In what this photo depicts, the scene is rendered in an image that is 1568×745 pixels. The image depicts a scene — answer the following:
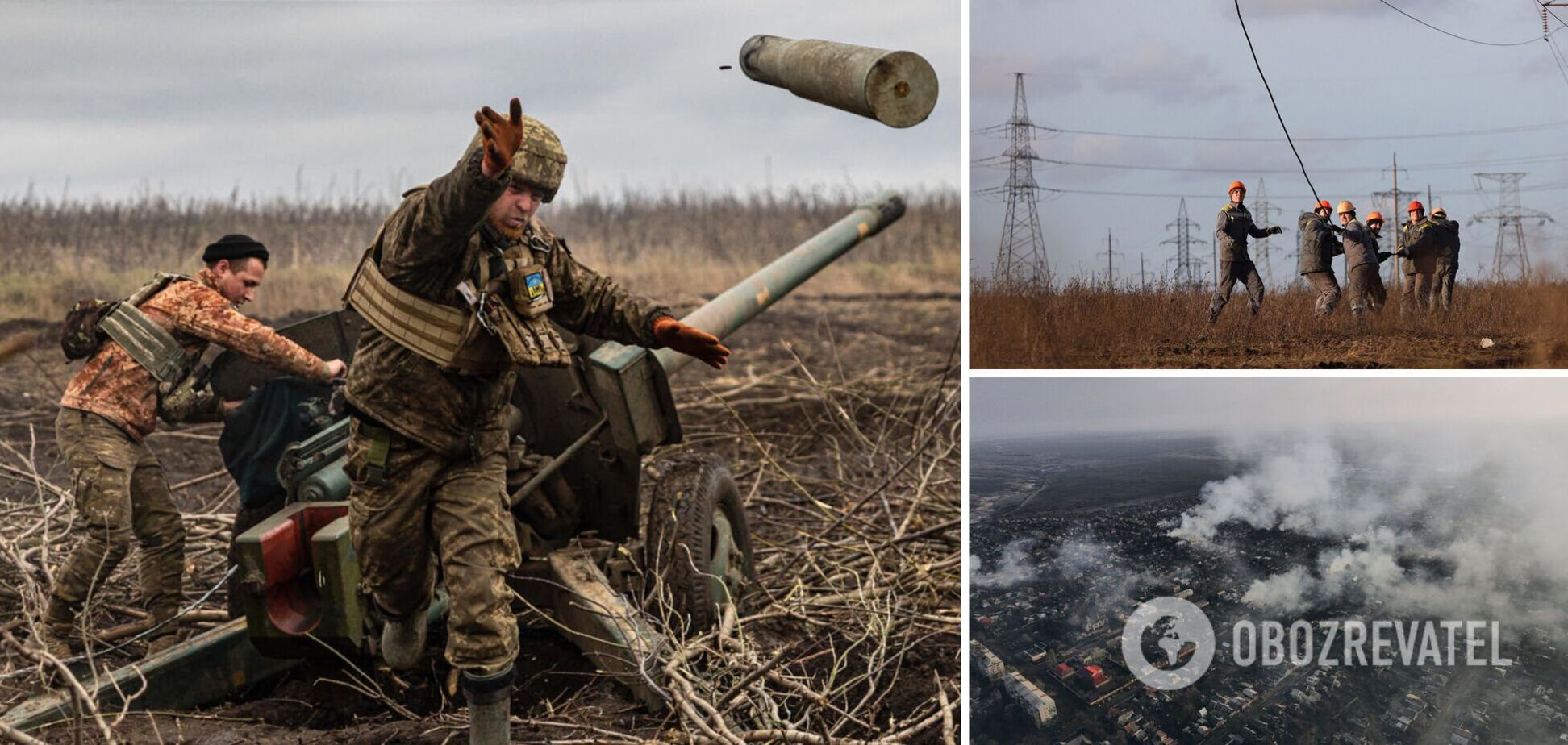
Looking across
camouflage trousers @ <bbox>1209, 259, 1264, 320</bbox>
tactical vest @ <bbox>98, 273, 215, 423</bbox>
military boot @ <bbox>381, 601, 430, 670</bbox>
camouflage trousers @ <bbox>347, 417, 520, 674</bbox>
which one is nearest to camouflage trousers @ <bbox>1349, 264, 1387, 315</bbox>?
camouflage trousers @ <bbox>1209, 259, 1264, 320</bbox>

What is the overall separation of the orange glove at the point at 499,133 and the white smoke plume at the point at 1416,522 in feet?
6.16

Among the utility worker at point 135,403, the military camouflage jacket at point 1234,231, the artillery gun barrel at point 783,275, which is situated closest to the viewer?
the military camouflage jacket at point 1234,231

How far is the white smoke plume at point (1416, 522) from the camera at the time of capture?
3586 mm

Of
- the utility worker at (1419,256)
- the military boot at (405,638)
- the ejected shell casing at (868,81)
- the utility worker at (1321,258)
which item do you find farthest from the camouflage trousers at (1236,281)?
the military boot at (405,638)

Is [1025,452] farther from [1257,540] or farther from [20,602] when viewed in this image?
[20,602]

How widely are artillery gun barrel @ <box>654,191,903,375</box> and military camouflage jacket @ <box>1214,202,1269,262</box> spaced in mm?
2083

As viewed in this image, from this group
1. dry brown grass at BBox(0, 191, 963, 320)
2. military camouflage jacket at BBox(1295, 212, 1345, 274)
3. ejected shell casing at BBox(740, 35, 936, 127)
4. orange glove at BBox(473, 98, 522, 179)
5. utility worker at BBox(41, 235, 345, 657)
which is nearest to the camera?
ejected shell casing at BBox(740, 35, 936, 127)

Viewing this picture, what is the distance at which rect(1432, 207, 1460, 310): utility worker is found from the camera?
3.94 meters

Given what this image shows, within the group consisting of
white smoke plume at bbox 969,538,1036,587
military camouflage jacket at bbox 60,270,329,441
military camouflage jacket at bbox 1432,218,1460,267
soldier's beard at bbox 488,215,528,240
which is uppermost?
soldier's beard at bbox 488,215,528,240

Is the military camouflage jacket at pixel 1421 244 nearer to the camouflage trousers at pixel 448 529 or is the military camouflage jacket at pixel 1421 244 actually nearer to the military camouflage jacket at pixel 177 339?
the camouflage trousers at pixel 448 529

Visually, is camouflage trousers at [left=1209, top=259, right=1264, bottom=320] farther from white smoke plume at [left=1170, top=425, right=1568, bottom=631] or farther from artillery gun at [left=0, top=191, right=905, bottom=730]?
artillery gun at [left=0, top=191, right=905, bottom=730]

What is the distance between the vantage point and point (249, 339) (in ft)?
16.9

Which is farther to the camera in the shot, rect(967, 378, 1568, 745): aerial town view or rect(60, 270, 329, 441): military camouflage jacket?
rect(60, 270, 329, 441): military camouflage jacket

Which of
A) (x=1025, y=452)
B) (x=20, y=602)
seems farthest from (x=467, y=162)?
(x=20, y=602)
